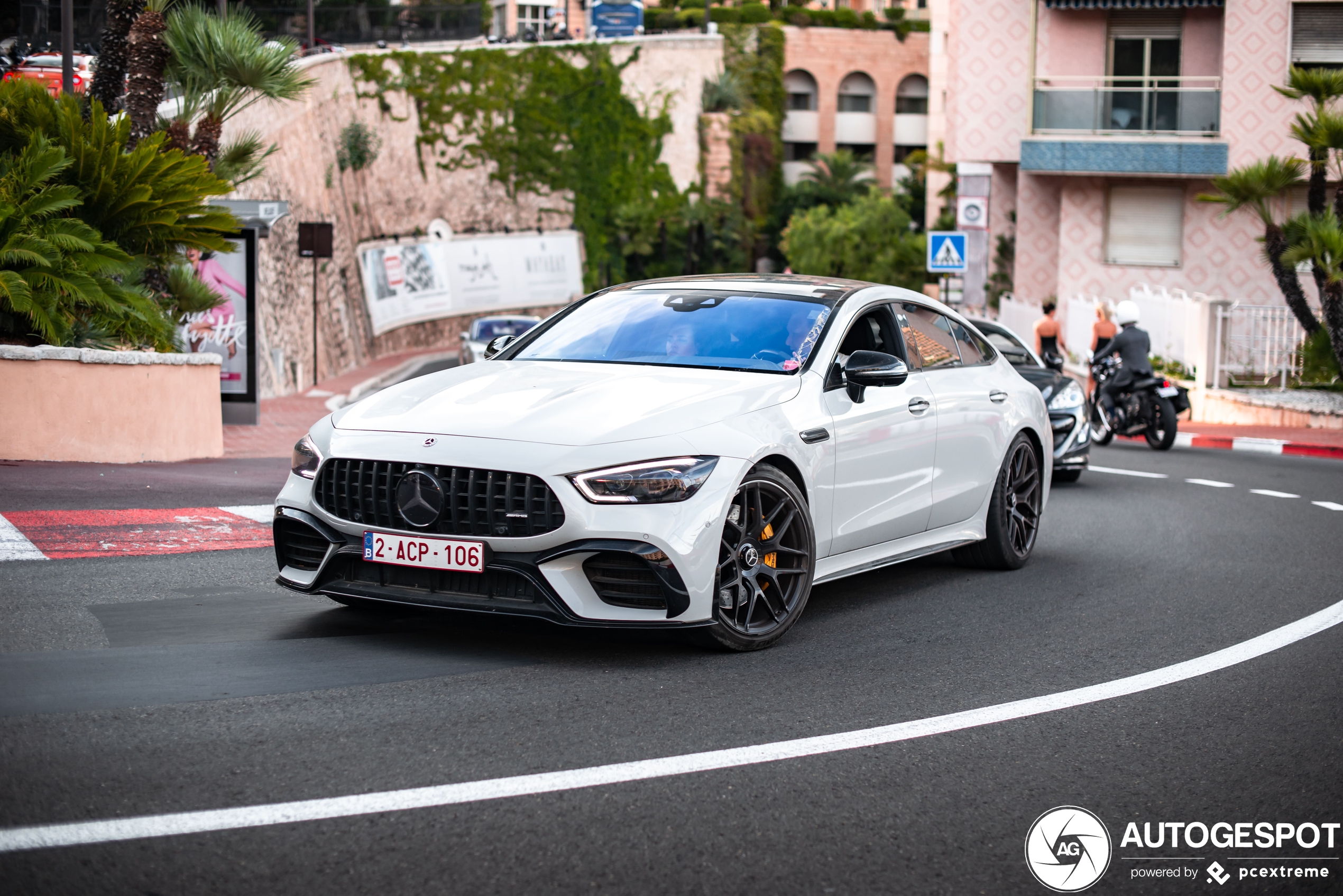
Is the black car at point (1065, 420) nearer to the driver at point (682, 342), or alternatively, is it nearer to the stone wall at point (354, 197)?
the driver at point (682, 342)

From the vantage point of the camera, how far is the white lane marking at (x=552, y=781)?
3.93 metres

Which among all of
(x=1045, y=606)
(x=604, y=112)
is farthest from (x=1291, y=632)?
(x=604, y=112)

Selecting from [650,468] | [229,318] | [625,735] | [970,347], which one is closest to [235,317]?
[229,318]

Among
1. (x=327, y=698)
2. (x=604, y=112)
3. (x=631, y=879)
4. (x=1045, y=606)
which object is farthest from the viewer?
(x=604, y=112)

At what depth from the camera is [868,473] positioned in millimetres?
→ 7316

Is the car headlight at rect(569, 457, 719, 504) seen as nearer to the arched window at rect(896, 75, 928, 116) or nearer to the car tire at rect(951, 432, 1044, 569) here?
the car tire at rect(951, 432, 1044, 569)

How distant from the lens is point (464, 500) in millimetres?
5875

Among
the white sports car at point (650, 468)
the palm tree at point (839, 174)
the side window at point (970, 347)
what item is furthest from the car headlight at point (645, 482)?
the palm tree at point (839, 174)

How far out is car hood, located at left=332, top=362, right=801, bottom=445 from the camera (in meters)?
6.02

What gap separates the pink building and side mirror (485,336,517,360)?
1060 inches

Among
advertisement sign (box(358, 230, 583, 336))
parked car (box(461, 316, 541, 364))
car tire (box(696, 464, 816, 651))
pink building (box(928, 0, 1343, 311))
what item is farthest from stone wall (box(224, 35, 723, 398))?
Answer: car tire (box(696, 464, 816, 651))

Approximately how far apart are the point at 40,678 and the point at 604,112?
2208 inches

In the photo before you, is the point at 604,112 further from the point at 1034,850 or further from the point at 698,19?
the point at 1034,850

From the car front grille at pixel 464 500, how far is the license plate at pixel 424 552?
0.05m
